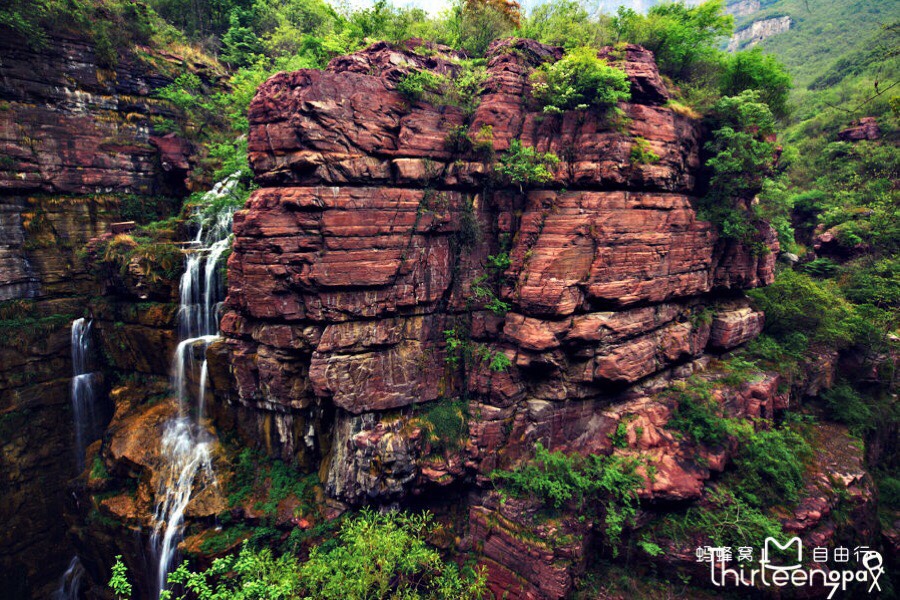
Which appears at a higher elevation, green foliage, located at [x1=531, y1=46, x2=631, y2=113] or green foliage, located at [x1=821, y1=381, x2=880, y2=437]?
green foliage, located at [x1=531, y1=46, x2=631, y2=113]

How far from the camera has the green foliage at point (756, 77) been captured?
15.5 meters

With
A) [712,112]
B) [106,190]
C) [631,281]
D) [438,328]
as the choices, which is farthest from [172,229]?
[712,112]

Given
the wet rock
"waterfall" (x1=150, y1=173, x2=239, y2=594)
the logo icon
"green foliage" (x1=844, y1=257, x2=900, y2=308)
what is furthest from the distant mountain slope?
"waterfall" (x1=150, y1=173, x2=239, y2=594)

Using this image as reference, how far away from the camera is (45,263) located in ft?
57.4

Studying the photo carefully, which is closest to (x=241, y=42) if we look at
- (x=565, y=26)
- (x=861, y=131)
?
(x=565, y=26)

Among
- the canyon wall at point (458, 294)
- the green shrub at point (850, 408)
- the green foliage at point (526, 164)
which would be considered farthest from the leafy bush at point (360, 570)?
the green shrub at point (850, 408)

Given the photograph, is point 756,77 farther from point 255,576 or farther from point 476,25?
point 255,576

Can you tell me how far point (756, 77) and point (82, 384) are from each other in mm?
31497

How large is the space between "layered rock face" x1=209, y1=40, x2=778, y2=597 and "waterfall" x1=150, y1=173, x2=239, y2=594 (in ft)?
5.23

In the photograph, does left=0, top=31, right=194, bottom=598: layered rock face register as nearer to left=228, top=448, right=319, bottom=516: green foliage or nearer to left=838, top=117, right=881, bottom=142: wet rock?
left=228, top=448, right=319, bottom=516: green foliage

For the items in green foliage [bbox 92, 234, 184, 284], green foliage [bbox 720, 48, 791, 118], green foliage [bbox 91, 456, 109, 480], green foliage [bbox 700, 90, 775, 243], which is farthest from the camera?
green foliage [bbox 720, 48, 791, 118]

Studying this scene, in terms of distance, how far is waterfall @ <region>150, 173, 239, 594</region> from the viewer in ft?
41.7

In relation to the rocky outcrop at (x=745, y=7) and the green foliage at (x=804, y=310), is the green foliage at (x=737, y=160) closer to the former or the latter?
the green foliage at (x=804, y=310)

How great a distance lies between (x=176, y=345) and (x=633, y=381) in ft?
57.0
